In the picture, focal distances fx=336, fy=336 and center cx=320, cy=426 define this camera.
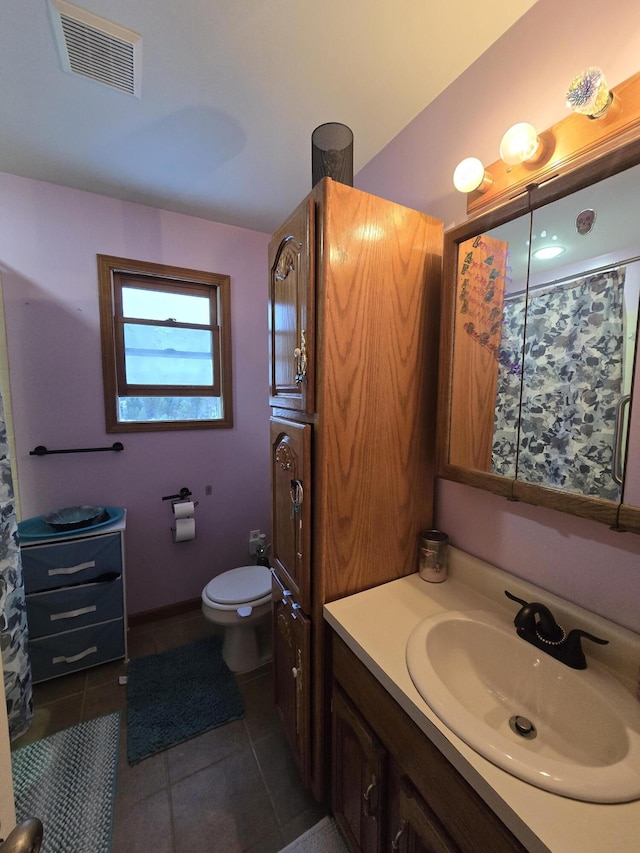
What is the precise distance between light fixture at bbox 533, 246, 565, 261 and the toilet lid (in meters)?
1.88

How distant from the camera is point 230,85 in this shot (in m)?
1.22

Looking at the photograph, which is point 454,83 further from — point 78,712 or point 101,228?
point 78,712

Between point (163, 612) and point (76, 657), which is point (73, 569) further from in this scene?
point (163, 612)

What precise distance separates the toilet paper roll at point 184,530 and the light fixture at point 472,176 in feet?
7.30

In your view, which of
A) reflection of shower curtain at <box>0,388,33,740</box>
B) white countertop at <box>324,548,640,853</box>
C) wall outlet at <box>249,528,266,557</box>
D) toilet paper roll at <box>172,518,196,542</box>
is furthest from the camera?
wall outlet at <box>249,528,266,557</box>

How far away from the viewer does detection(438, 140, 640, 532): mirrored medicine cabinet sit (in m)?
0.77

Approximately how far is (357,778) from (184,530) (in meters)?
1.62

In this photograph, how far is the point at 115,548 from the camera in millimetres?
1804

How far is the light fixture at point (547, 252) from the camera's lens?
2.89ft

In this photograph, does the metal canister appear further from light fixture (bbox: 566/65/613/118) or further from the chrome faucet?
light fixture (bbox: 566/65/613/118)

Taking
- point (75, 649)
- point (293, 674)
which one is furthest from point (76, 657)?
point (293, 674)

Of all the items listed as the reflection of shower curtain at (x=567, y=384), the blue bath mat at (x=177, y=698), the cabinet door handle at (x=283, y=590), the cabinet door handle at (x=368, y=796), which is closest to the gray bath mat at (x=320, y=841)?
the cabinet door handle at (x=368, y=796)

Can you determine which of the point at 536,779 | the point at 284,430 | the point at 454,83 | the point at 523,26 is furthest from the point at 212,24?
the point at 536,779

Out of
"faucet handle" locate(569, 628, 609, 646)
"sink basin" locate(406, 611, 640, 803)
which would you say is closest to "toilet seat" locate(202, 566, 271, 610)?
"sink basin" locate(406, 611, 640, 803)
